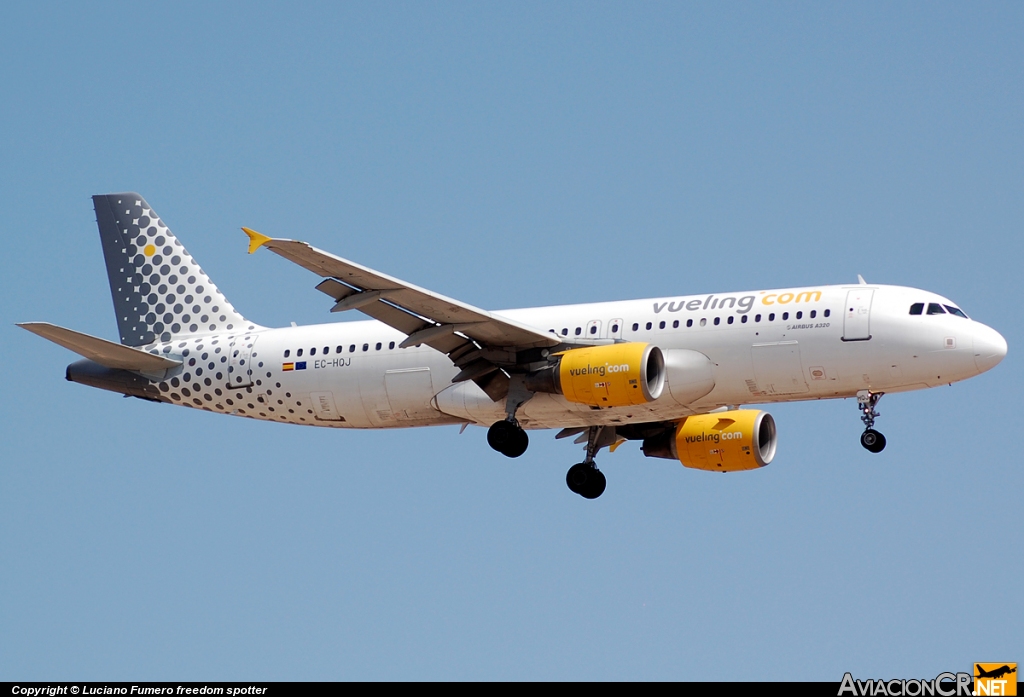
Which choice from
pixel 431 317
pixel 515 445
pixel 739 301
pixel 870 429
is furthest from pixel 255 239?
pixel 870 429

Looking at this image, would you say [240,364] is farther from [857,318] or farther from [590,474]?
[857,318]

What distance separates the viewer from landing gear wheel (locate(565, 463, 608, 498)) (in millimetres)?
44188

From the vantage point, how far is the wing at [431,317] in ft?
121

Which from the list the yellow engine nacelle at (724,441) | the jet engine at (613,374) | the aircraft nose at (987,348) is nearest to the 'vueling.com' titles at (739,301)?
the jet engine at (613,374)

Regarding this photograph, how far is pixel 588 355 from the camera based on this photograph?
39.2 metres

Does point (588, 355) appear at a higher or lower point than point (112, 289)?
lower

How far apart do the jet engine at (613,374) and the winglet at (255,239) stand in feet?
26.8

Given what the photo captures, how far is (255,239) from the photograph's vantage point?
35.5 meters

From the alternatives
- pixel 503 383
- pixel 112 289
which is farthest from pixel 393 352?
pixel 112 289

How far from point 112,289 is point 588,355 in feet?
53.5

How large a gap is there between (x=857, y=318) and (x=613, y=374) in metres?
5.98

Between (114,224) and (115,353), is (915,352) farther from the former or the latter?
(114,224)

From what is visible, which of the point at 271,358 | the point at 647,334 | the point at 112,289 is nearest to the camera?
the point at 647,334

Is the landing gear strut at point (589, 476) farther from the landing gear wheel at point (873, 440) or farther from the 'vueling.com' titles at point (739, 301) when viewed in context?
the landing gear wheel at point (873, 440)
